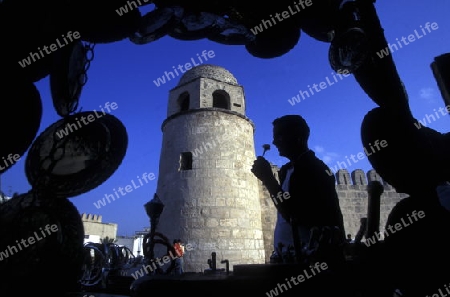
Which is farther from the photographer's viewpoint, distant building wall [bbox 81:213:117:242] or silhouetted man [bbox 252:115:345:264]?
distant building wall [bbox 81:213:117:242]

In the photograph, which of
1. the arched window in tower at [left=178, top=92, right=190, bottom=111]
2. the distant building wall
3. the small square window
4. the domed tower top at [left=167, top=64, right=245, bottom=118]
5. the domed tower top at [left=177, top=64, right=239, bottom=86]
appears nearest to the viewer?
the small square window

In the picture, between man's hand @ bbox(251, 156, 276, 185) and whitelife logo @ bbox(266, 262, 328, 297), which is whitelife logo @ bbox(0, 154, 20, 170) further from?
whitelife logo @ bbox(266, 262, 328, 297)

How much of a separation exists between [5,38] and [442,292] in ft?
10.5

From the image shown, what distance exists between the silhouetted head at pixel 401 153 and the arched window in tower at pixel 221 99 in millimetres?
10371

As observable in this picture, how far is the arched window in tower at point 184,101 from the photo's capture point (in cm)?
1188

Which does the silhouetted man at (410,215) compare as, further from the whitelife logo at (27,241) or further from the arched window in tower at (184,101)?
the arched window in tower at (184,101)

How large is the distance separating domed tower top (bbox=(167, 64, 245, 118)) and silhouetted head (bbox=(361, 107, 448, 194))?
9368mm

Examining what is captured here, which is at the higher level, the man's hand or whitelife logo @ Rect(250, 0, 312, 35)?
whitelife logo @ Rect(250, 0, 312, 35)

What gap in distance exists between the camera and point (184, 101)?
39.7 feet

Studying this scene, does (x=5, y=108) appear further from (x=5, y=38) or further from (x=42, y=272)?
(x=42, y=272)

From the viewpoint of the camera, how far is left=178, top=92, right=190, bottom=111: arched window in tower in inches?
468

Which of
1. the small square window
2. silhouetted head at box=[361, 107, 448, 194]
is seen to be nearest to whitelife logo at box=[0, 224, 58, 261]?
silhouetted head at box=[361, 107, 448, 194]

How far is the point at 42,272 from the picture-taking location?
4.82 feet

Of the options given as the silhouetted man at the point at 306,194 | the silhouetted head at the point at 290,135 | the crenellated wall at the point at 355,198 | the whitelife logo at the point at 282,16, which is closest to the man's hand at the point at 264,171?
the silhouetted man at the point at 306,194
